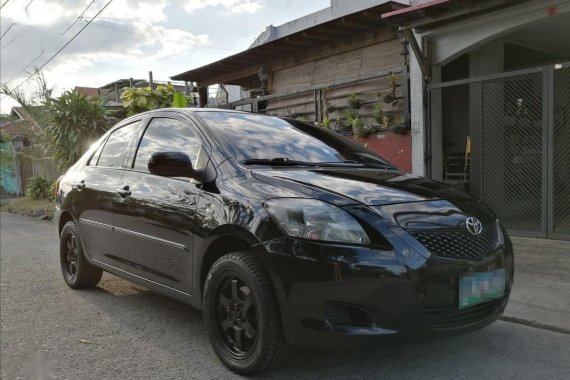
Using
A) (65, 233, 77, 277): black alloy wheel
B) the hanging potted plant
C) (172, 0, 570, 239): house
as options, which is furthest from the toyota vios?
the hanging potted plant

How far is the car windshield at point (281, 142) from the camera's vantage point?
3344mm

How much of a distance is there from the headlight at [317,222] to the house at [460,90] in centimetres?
483

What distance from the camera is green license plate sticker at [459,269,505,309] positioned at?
260cm

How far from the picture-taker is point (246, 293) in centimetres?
284

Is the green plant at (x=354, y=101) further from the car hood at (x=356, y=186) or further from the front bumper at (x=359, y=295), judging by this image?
the front bumper at (x=359, y=295)

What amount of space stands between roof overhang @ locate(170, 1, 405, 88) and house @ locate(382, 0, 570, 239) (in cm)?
117

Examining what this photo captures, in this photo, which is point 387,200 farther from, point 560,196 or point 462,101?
point 462,101

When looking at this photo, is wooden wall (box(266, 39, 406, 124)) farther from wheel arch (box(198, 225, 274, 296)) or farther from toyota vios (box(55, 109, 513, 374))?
wheel arch (box(198, 225, 274, 296))

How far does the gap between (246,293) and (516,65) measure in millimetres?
9577

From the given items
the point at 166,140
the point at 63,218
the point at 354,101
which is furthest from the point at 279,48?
the point at 166,140

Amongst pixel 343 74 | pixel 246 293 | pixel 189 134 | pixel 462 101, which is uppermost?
pixel 343 74

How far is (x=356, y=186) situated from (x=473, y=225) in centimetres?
70

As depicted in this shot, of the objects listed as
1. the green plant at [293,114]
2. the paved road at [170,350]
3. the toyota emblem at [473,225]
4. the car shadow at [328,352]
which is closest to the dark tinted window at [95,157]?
the paved road at [170,350]

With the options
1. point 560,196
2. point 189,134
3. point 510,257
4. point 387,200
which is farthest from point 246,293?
point 560,196
